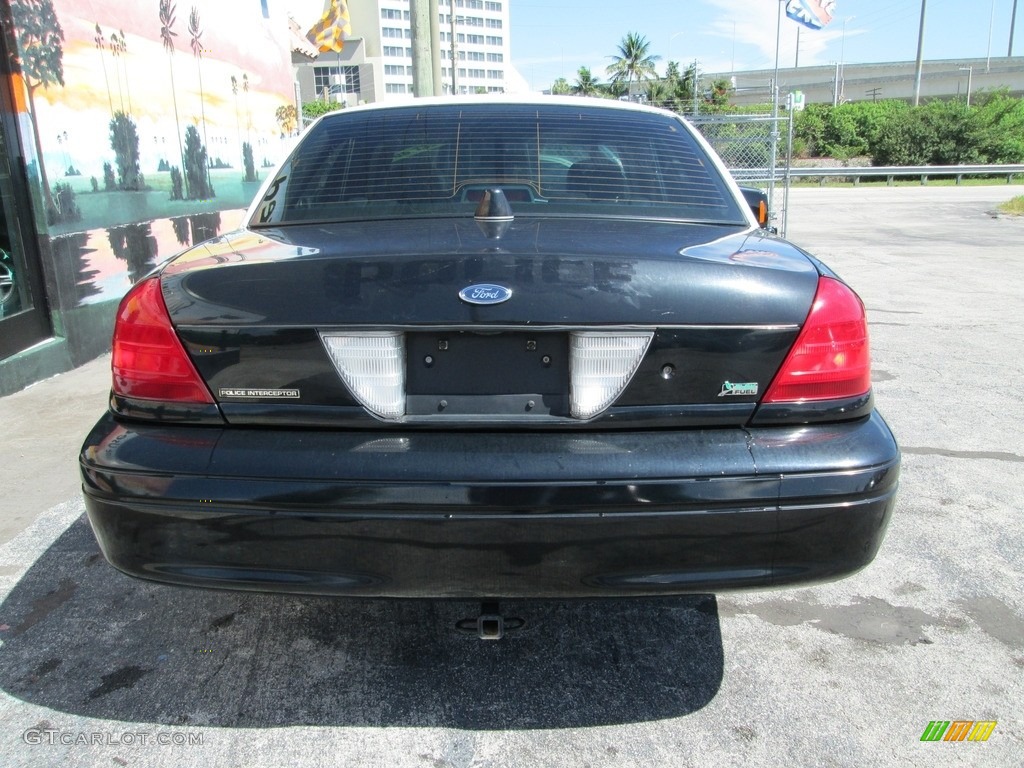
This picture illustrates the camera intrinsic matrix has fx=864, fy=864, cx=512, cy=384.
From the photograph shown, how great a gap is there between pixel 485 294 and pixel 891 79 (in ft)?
279

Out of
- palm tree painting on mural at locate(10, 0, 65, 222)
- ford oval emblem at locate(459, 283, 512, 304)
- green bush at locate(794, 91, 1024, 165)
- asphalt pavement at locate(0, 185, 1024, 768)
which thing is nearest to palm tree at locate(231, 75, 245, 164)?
palm tree painting on mural at locate(10, 0, 65, 222)

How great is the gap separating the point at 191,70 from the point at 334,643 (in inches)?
291

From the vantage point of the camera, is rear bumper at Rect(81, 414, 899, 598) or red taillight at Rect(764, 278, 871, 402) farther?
red taillight at Rect(764, 278, 871, 402)

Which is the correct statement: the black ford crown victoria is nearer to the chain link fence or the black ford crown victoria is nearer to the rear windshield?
the rear windshield

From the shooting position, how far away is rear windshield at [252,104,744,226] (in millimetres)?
2838

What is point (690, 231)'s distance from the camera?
2.57m

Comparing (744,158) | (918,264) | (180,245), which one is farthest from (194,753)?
(918,264)

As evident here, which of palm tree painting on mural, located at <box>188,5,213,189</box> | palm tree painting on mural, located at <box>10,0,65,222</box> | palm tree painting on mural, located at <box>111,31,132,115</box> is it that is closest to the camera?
palm tree painting on mural, located at <box>10,0,65,222</box>

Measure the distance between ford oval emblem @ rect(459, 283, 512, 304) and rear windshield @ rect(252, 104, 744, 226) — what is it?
2.35 ft

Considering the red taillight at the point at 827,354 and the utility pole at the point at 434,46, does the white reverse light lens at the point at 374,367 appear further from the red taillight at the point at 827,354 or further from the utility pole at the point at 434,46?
the utility pole at the point at 434,46

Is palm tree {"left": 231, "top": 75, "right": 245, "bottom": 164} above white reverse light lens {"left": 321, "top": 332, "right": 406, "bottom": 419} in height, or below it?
above

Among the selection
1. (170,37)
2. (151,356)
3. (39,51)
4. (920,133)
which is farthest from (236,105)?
(920,133)

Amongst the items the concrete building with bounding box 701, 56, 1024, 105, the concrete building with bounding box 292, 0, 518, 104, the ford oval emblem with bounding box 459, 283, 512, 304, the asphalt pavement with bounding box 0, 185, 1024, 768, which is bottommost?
the asphalt pavement with bounding box 0, 185, 1024, 768

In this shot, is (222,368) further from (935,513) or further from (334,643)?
(935,513)
